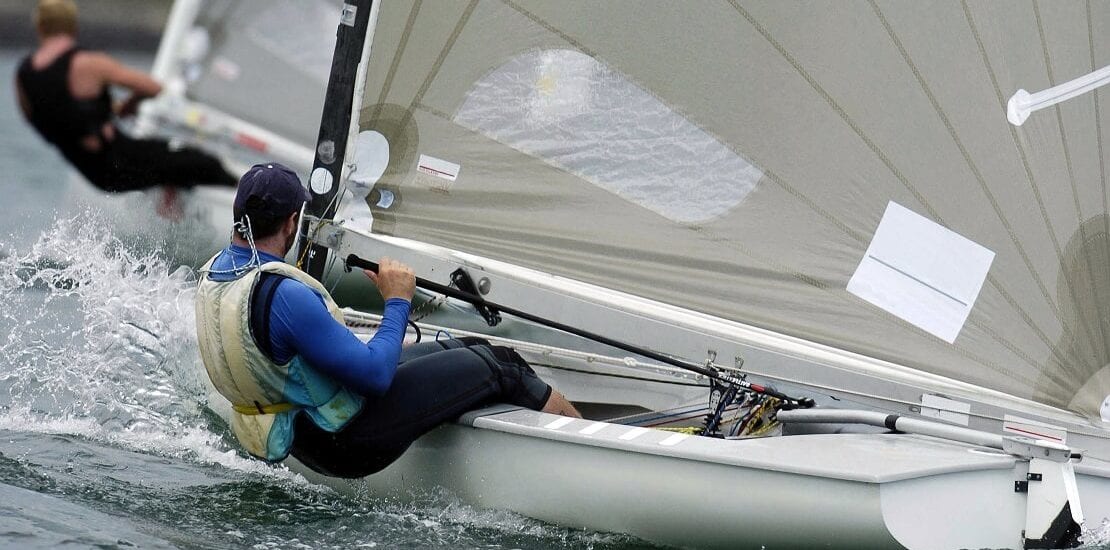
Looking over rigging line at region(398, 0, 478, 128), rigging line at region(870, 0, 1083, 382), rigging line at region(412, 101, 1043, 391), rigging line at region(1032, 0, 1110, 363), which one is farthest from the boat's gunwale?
rigging line at region(398, 0, 478, 128)

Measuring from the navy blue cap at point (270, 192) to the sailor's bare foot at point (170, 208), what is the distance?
4.69 meters

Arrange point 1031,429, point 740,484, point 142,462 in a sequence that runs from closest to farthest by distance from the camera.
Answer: point 740,484, point 1031,429, point 142,462

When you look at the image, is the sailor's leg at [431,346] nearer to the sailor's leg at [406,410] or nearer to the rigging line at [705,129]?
the sailor's leg at [406,410]

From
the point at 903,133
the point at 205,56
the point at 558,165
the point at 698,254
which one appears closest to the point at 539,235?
the point at 558,165

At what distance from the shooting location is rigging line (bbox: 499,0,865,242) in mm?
3287

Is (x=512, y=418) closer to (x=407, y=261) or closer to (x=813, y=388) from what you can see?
(x=407, y=261)

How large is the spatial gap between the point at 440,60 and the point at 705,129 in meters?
0.63

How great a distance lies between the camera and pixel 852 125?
3.26 metres

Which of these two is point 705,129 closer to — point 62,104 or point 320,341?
point 320,341

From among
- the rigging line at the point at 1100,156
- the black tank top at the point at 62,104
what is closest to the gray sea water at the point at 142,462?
the rigging line at the point at 1100,156

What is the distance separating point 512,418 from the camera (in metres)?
3.10

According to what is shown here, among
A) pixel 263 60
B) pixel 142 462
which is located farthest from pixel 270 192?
pixel 263 60

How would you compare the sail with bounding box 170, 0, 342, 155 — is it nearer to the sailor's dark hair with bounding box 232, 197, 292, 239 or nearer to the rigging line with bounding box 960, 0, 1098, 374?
the sailor's dark hair with bounding box 232, 197, 292, 239

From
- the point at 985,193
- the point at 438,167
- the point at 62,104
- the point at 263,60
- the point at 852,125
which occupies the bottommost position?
the point at 438,167
